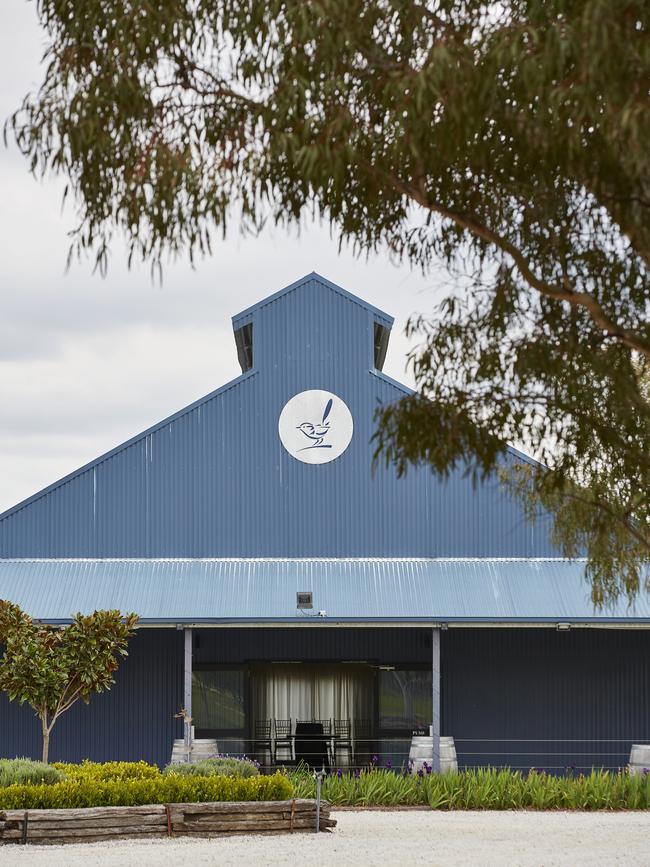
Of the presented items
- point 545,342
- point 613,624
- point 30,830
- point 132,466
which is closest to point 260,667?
point 132,466

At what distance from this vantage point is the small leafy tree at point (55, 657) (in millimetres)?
20609

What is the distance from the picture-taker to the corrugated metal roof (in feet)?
75.2

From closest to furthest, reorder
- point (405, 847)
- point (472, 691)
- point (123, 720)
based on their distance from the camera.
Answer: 1. point (405, 847)
2. point (123, 720)
3. point (472, 691)

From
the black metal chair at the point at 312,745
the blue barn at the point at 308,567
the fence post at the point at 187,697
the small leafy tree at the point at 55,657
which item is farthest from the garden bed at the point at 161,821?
the blue barn at the point at 308,567

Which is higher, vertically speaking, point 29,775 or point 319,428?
point 319,428

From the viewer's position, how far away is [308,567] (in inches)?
982

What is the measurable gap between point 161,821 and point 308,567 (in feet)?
27.6

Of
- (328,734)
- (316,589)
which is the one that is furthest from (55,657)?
(328,734)

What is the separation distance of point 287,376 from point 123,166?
15.5 meters

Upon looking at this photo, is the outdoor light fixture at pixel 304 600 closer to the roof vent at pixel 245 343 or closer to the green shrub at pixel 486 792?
the green shrub at pixel 486 792

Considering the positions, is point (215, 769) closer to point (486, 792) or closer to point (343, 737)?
point (486, 792)

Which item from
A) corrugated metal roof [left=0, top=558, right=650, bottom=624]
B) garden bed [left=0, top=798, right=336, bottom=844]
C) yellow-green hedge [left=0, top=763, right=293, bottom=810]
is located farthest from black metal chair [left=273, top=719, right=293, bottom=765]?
garden bed [left=0, top=798, right=336, bottom=844]

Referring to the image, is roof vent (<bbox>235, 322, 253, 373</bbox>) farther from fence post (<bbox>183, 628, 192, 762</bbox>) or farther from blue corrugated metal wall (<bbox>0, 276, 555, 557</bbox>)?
fence post (<bbox>183, 628, 192, 762</bbox>)

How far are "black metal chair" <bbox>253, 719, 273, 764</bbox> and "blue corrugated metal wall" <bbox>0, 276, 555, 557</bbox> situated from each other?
9.99 ft
